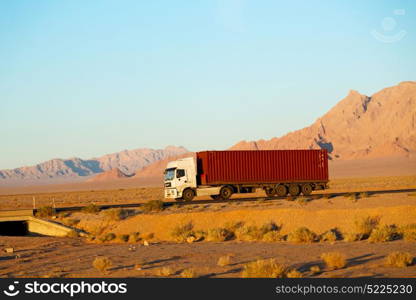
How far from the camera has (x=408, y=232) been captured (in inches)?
852

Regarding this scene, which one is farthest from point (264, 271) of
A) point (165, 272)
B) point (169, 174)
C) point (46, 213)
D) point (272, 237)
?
point (46, 213)

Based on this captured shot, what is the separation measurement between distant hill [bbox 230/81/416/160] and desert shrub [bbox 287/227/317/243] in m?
133

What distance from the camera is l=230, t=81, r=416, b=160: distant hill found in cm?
16162

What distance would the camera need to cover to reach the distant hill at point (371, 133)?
161625 mm

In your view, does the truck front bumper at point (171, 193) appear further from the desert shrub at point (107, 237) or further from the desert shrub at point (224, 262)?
the desert shrub at point (224, 262)

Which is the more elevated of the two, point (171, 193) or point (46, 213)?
point (171, 193)

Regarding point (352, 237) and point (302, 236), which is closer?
point (352, 237)

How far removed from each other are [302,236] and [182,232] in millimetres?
6464

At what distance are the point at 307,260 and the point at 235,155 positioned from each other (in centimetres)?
1981

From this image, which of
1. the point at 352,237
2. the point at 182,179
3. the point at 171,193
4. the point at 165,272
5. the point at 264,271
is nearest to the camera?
the point at 264,271

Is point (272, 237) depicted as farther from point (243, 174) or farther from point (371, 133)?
point (371, 133)

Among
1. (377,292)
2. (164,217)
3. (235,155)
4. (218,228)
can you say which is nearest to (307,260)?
(377,292)

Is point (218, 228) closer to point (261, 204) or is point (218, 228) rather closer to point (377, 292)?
point (261, 204)

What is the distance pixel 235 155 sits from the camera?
37438 mm
